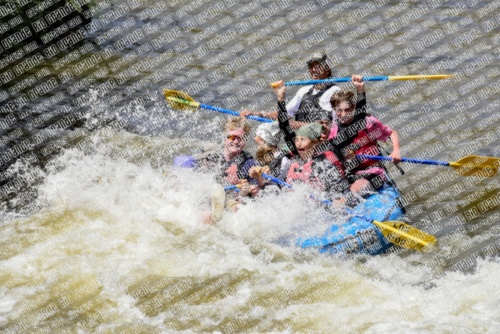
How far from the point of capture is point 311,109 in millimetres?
9539

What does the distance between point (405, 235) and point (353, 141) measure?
52.5 inches

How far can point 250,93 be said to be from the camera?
13.4 meters

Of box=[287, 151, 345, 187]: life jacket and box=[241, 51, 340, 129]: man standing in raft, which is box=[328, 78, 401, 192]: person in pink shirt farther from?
box=[241, 51, 340, 129]: man standing in raft

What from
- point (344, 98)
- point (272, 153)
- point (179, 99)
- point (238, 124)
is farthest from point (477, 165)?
point (179, 99)

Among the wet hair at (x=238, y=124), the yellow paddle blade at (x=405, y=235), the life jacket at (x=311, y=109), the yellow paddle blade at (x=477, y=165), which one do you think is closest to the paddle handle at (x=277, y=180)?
the wet hair at (x=238, y=124)

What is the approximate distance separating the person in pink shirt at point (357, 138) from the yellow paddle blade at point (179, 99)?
3.00m

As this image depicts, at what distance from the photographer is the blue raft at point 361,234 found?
8570 millimetres

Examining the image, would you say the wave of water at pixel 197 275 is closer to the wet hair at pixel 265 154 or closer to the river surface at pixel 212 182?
the river surface at pixel 212 182

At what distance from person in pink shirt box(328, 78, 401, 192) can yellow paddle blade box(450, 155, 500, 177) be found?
721mm

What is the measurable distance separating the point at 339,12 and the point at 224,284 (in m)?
8.53

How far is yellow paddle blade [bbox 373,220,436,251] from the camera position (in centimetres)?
810

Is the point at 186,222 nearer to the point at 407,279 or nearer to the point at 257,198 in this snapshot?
the point at 257,198

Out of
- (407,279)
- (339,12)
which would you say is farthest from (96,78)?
(407,279)

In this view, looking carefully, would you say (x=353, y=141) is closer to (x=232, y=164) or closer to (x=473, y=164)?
(x=473, y=164)
